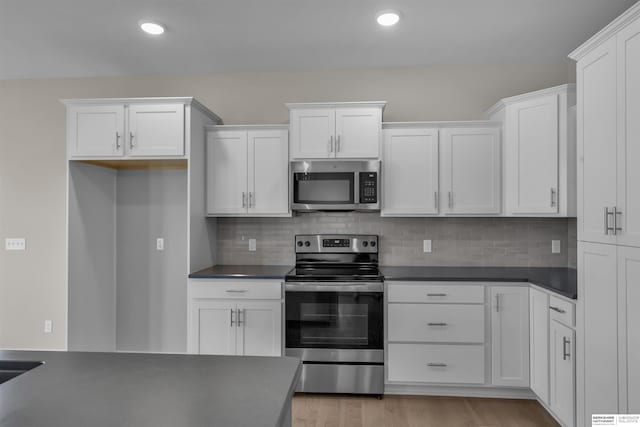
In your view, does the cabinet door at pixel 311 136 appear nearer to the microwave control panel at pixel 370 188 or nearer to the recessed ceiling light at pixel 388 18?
the microwave control panel at pixel 370 188

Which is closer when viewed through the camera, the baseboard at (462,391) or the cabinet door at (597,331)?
the cabinet door at (597,331)

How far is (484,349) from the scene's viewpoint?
2.87 m

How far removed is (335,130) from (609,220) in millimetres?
1953

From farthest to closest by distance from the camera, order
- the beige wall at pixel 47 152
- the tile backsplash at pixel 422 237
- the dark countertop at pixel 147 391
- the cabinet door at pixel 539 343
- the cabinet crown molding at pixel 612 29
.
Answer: the beige wall at pixel 47 152
the tile backsplash at pixel 422 237
the cabinet door at pixel 539 343
the cabinet crown molding at pixel 612 29
the dark countertop at pixel 147 391

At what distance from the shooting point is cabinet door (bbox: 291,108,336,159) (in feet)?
10.5

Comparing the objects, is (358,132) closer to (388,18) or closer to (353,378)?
(388,18)

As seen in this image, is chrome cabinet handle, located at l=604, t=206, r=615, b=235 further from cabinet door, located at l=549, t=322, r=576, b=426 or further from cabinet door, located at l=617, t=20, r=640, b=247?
cabinet door, located at l=549, t=322, r=576, b=426

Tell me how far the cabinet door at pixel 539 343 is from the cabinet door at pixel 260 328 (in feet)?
5.95

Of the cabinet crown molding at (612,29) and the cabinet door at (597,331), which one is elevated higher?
the cabinet crown molding at (612,29)

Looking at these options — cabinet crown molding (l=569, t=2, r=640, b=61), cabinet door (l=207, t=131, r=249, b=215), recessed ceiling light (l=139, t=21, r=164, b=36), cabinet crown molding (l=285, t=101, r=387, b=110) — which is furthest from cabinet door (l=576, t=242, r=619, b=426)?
recessed ceiling light (l=139, t=21, r=164, b=36)

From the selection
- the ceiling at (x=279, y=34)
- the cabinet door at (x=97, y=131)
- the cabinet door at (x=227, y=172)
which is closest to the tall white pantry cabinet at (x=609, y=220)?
the ceiling at (x=279, y=34)

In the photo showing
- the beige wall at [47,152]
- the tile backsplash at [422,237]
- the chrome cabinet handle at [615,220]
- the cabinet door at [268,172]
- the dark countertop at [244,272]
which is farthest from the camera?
the beige wall at [47,152]

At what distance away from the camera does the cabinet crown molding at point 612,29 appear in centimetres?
166

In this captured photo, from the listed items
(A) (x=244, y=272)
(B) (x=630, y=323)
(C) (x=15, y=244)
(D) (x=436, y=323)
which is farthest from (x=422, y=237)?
(C) (x=15, y=244)
